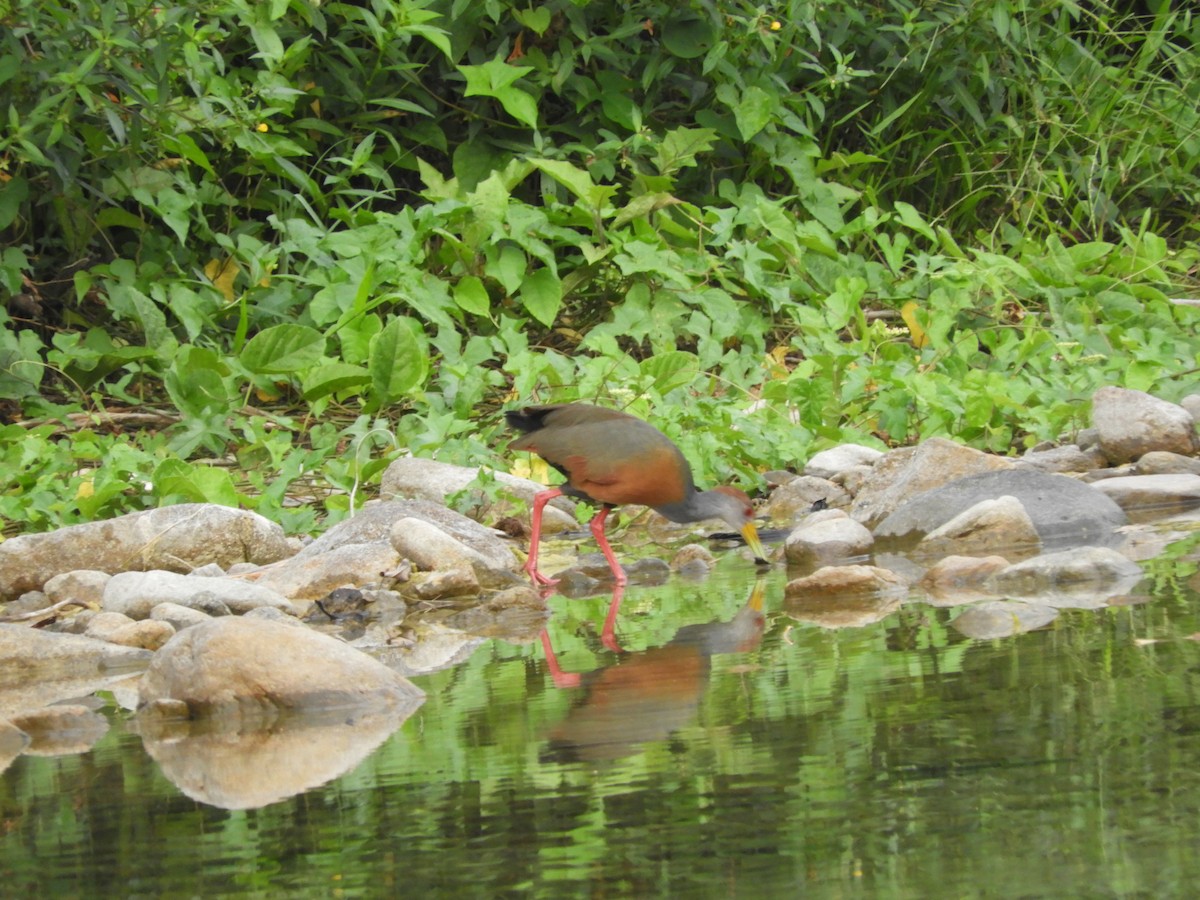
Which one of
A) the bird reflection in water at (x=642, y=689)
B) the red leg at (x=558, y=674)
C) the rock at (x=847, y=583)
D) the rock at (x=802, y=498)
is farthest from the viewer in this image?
the rock at (x=802, y=498)

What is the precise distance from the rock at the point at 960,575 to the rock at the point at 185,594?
71.0 inches

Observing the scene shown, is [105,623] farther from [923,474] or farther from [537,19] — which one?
[537,19]

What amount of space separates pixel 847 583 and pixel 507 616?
0.99 metres

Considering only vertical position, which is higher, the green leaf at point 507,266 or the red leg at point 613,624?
the green leaf at point 507,266

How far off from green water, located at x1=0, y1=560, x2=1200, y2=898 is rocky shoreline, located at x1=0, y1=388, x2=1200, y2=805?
165 millimetres

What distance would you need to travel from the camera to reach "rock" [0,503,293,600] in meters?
5.38

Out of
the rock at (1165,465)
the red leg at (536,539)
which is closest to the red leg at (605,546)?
the red leg at (536,539)

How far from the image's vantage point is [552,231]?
26.9ft

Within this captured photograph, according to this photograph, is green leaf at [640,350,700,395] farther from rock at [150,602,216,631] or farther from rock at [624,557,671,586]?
rock at [150,602,216,631]

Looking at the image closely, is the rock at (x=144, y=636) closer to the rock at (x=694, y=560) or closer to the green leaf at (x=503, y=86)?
the rock at (x=694, y=560)

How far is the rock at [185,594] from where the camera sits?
4.64 m

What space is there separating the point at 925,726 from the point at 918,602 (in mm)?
1566

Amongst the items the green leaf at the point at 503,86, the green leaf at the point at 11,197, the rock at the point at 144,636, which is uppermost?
the green leaf at the point at 503,86

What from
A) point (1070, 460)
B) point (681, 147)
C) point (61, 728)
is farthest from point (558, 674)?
point (681, 147)
